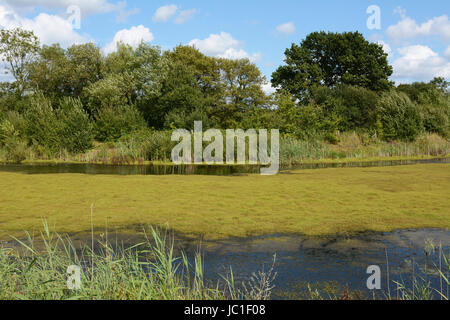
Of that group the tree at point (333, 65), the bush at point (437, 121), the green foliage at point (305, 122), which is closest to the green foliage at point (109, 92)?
the green foliage at point (305, 122)

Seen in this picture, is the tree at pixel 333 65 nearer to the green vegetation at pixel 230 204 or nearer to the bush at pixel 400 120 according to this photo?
the bush at pixel 400 120

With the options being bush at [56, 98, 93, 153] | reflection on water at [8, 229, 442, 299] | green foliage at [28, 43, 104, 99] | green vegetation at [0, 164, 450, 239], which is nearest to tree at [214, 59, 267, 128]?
green foliage at [28, 43, 104, 99]

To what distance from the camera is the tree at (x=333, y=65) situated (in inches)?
1518

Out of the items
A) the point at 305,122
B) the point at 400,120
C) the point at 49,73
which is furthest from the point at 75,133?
the point at 400,120

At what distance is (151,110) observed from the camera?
112 ft

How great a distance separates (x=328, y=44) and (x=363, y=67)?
13.3ft

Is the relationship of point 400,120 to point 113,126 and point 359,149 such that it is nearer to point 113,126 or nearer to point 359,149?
point 359,149

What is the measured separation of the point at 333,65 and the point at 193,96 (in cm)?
1612

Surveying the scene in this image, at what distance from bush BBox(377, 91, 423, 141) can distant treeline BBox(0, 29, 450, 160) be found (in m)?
0.07

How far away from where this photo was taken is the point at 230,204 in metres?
8.81

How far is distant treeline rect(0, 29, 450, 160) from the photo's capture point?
2406 centimetres

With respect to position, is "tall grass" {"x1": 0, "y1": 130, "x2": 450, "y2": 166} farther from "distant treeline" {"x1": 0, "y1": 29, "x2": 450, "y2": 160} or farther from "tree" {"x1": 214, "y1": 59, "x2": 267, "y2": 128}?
"tree" {"x1": 214, "y1": 59, "x2": 267, "y2": 128}
